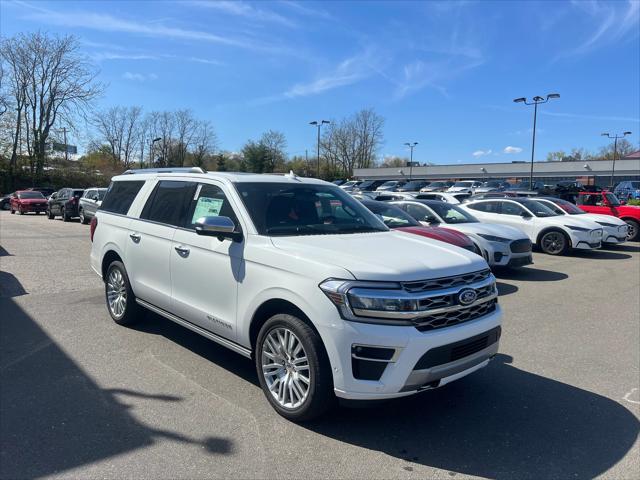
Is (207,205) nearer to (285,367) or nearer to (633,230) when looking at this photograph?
(285,367)

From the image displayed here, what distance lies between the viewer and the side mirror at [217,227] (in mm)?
3973

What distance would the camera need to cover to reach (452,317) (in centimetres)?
346

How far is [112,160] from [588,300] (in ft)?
273

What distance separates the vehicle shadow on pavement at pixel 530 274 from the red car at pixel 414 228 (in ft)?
4.60

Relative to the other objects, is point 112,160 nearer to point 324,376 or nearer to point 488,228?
point 488,228

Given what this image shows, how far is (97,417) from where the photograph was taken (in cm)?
371

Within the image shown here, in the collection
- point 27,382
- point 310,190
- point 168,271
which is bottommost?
point 27,382

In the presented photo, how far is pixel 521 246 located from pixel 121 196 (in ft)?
26.1

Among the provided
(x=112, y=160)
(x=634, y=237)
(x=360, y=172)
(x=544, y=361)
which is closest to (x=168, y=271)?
(x=544, y=361)

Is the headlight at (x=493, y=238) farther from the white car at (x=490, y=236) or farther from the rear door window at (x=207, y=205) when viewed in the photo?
the rear door window at (x=207, y=205)

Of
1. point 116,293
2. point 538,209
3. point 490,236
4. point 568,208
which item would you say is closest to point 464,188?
point 568,208

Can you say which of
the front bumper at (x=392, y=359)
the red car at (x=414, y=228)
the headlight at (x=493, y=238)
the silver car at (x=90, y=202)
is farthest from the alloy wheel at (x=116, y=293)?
the silver car at (x=90, y=202)

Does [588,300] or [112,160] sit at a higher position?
[112,160]

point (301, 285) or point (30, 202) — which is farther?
point (30, 202)
